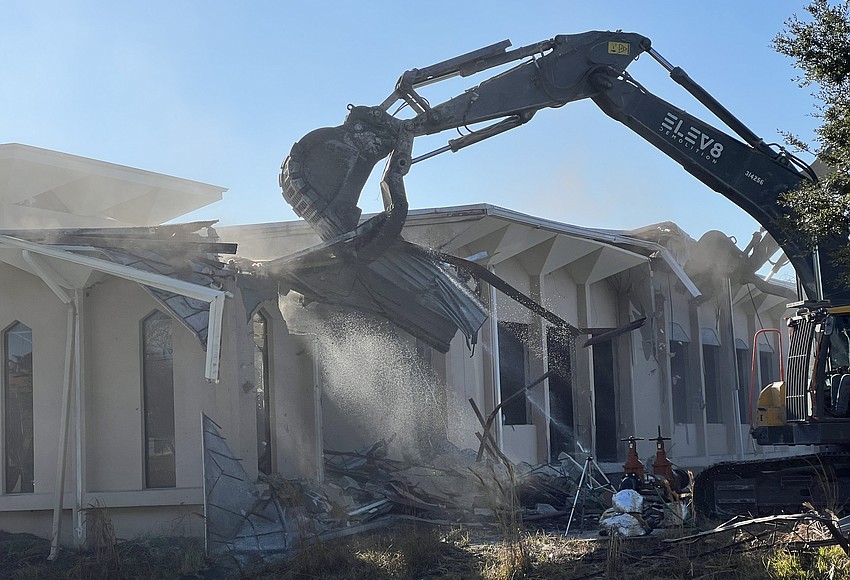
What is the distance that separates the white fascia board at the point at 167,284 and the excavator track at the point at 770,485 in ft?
20.9

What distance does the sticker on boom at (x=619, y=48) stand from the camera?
14703mm

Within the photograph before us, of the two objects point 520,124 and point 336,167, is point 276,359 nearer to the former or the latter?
point 336,167

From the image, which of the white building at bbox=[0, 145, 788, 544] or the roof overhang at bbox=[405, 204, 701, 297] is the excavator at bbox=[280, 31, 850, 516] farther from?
the roof overhang at bbox=[405, 204, 701, 297]

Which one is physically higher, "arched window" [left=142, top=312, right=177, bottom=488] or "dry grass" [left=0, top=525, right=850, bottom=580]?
"arched window" [left=142, top=312, right=177, bottom=488]

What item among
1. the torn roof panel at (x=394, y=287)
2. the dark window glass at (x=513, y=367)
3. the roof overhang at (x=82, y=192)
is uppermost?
the roof overhang at (x=82, y=192)

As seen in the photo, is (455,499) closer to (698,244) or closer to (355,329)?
(355,329)

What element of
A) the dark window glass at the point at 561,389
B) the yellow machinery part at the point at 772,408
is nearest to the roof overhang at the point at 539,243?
the dark window glass at the point at 561,389

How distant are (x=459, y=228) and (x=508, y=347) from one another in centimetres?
355

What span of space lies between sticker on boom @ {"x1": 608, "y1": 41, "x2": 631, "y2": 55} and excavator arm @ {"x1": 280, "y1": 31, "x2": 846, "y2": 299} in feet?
0.04

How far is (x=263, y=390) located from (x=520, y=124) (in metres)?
5.36

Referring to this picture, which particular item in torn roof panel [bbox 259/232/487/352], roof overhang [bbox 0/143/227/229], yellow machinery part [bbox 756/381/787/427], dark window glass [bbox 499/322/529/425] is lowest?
yellow machinery part [bbox 756/381/787/427]

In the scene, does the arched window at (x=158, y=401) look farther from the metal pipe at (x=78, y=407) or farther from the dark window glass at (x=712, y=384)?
the dark window glass at (x=712, y=384)

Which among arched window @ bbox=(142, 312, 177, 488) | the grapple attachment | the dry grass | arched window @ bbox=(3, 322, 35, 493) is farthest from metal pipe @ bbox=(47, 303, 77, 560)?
the grapple attachment

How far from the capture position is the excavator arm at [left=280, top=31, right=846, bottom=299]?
1376 centimetres
